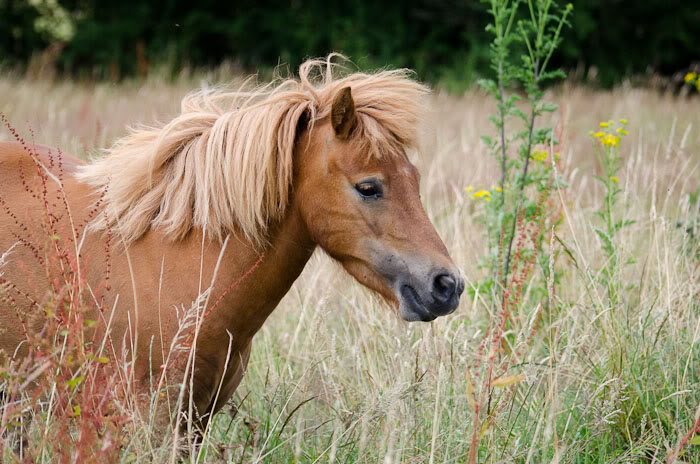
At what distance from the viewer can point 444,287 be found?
2.16 metres

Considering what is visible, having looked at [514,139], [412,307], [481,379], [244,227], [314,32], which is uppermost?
[514,139]

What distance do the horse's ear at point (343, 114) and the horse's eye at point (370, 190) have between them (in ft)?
0.60

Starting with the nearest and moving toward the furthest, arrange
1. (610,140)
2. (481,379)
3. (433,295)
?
1. (433,295)
2. (481,379)
3. (610,140)

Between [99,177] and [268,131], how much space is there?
0.77 m

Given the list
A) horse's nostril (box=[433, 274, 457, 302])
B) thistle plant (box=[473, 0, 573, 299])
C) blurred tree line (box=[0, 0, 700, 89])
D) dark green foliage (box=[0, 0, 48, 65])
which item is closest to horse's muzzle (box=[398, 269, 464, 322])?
horse's nostril (box=[433, 274, 457, 302])

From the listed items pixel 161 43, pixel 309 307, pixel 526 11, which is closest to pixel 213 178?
pixel 309 307

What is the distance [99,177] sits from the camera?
262cm

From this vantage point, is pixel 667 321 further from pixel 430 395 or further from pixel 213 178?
pixel 213 178

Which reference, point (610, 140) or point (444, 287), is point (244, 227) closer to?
point (444, 287)

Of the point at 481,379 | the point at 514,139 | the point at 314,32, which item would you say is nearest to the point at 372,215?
the point at 481,379

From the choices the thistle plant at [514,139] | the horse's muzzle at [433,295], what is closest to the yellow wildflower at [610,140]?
the thistle plant at [514,139]

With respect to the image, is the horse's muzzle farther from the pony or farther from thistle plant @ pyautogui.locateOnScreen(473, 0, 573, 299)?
thistle plant @ pyautogui.locateOnScreen(473, 0, 573, 299)

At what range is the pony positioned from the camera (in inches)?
88.3

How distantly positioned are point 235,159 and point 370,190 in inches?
18.7
